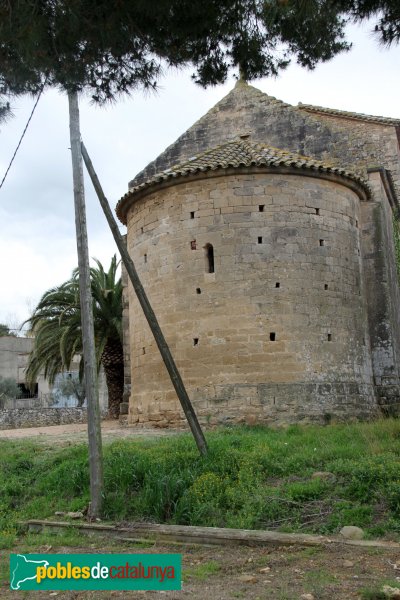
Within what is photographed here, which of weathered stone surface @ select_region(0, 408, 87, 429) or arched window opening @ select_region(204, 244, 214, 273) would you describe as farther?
weathered stone surface @ select_region(0, 408, 87, 429)

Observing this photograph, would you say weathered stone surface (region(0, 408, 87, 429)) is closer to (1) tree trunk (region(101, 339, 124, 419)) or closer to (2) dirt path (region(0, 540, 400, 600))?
(1) tree trunk (region(101, 339, 124, 419))

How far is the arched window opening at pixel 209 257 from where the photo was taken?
13344 millimetres

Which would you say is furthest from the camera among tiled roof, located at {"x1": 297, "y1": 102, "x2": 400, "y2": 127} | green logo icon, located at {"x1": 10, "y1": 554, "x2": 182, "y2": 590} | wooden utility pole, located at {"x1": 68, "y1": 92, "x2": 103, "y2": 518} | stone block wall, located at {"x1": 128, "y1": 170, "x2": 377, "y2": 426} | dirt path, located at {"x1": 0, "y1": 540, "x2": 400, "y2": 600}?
tiled roof, located at {"x1": 297, "y1": 102, "x2": 400, "y2": 127}

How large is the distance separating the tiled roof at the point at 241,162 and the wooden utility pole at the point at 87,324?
4866 mm

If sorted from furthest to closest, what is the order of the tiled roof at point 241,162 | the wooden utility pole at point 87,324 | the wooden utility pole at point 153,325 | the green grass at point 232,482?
the tiled roof at point 241,162, the wooden utility pole at point 153,325, the wooden utility pole at point 87,324, the green grass at point 232,482

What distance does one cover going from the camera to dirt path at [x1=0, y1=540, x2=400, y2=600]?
505 centimetres

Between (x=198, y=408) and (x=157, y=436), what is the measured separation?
4.40 feet

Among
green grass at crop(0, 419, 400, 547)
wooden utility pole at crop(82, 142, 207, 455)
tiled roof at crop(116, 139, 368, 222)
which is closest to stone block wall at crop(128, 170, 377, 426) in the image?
tiled roof at crop(116, 139, 368, 222)

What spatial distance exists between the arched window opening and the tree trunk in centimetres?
644

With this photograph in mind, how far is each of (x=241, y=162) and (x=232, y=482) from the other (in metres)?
7.21

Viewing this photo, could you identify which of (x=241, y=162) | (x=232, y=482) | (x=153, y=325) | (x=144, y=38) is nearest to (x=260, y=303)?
(x=241, y=162)

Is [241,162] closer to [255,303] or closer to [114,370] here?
[255,303]

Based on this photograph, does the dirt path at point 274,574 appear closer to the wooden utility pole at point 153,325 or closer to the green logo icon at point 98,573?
the green logo icon at point 98,573

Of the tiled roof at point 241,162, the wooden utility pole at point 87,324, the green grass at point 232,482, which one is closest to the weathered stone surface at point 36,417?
the tiled roof at point 241,162
